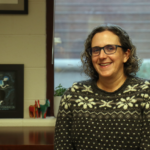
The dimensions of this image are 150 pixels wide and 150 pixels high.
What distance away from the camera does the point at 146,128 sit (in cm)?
127

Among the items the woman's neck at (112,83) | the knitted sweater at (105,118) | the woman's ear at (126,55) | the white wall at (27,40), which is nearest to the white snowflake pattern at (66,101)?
the knitted sweater at (105,118)

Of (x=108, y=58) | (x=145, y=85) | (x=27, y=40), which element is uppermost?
(x=27, y=40)

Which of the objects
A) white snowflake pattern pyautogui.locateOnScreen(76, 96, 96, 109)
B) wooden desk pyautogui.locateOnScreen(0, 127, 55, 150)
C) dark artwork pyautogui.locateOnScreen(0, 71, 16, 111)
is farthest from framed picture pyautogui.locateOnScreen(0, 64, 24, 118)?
white snowflake pattern pyautogui.locateOnScreen(76, 96, 96, 109)

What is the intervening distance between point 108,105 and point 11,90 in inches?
52.2

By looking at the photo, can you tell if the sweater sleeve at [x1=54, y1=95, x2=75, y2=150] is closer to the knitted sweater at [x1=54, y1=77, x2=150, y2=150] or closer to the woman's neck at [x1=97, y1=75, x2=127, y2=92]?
the knitted sweater at [x1=54, y1=77, x2=150, y2=150]

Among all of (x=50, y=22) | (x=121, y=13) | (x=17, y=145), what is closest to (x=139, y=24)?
(x=121, y=13)

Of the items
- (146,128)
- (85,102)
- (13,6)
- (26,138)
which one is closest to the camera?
(146,128)

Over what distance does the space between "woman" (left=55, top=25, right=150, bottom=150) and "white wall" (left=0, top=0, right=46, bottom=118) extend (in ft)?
3.31

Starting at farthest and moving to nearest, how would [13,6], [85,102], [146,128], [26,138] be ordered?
[13,6] → [26,138] → [85,102] → [146,128]

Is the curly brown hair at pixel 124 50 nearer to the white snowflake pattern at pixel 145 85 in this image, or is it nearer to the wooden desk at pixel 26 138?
the white snowflake pattern at pixel 145 85

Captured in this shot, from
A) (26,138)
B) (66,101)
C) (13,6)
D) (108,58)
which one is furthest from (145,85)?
(13,6)

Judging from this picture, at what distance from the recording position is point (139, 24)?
99.0 inches

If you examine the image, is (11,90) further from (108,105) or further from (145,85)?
(145,85)

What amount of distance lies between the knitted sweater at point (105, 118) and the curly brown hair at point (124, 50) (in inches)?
3.3
